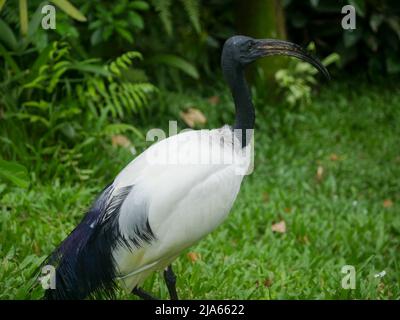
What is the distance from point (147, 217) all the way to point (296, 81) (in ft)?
11.5

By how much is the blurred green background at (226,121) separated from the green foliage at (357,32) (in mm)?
14

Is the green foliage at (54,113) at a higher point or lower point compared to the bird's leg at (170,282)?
higher

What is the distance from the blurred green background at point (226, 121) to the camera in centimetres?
388

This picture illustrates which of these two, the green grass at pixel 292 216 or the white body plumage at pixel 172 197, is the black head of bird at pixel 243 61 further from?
the green grass at pixel 292 216

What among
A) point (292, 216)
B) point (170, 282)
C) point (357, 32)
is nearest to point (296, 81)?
point (357, 32)

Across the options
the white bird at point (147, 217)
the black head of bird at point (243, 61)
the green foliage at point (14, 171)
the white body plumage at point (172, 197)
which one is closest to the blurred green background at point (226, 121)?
the green foliage at point (14, 171)

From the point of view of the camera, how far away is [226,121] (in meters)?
5.98

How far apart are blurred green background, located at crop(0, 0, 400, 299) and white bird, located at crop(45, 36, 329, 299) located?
331 millimetres

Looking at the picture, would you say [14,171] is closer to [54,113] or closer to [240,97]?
[240,97]

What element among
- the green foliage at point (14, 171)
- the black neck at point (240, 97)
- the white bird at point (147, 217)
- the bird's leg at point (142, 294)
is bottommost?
the bird's leg at point (142, 294)

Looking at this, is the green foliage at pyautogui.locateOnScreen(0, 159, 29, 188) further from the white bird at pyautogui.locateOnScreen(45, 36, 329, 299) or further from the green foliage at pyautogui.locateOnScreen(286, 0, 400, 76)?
the green foliage at pyautogui.locateOnScreen(286, 0, 400, 76)

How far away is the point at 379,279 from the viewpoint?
12.4 feet

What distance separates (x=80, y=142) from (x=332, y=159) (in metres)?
1.98
